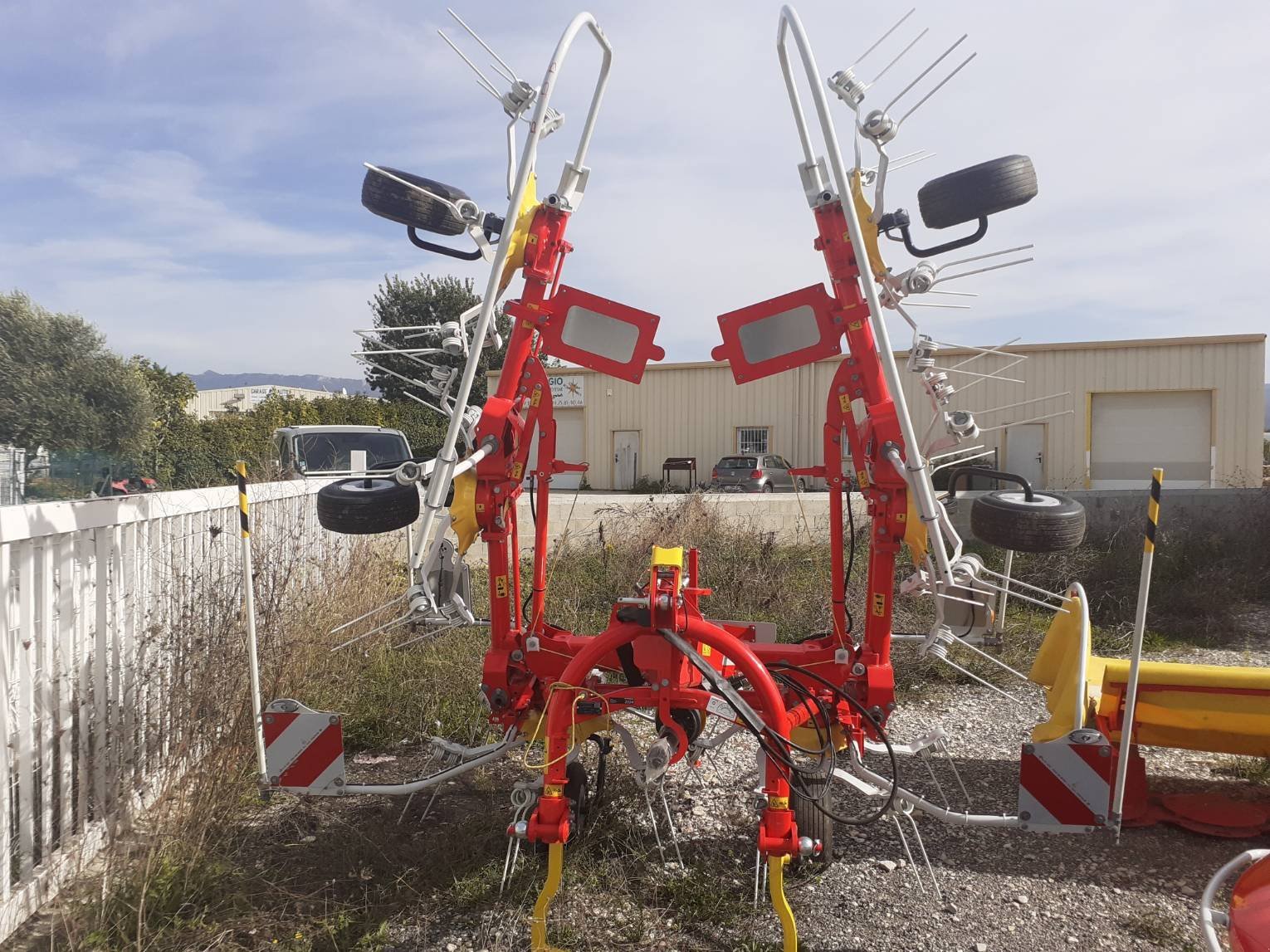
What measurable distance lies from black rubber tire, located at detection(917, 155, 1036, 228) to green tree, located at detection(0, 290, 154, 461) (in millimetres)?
20582

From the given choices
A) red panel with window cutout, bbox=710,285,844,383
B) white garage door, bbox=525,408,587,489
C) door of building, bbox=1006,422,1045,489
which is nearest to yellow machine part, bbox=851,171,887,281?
red panel with window cutout, bbox=710,285,844,383

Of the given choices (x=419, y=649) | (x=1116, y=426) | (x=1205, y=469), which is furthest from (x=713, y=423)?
(x=419, y=649)

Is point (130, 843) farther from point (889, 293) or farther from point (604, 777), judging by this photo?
point (889, 293)

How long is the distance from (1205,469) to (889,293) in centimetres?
2450

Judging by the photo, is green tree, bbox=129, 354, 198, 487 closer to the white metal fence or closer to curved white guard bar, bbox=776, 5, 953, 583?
the white metal fence

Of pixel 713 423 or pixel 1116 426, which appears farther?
pixel 713 423

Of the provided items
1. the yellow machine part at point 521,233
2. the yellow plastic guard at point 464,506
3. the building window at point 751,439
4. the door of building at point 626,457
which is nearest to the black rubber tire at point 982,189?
the yellow machine part at point 521,233

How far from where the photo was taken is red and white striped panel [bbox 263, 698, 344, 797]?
11.3 ft

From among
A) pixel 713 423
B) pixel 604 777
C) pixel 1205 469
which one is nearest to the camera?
pixel 604 777

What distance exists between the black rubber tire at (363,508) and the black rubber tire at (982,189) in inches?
94.5

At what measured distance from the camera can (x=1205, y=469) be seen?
23500mm

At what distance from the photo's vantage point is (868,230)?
3697mm

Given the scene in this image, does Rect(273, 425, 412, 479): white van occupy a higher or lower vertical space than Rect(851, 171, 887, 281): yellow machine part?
lower

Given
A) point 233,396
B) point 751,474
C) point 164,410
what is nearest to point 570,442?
point 751,474
